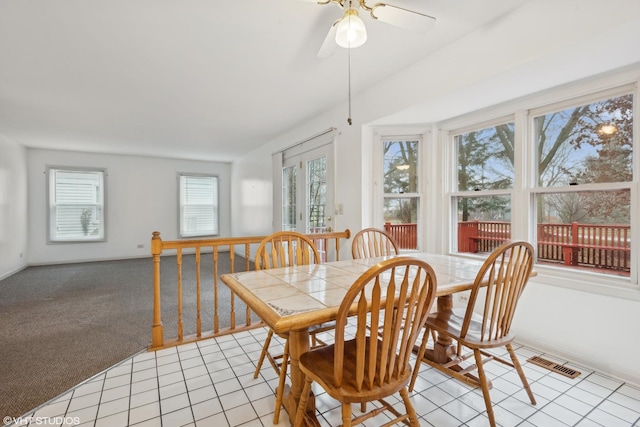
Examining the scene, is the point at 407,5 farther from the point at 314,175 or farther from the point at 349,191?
the point at 314,175

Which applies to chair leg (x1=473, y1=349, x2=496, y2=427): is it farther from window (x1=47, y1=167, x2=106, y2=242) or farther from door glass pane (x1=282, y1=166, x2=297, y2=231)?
window (x1=47, y1=167, x2=106, y2=242)

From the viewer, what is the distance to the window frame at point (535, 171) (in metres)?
1.87

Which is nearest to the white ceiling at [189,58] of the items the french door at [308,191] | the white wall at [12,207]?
the french door at [308,191]

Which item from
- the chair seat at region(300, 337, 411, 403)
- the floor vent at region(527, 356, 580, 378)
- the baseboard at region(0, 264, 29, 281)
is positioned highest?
the chair seat at region(300, 337, 411, 403)

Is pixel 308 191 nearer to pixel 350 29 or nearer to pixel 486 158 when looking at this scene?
pixel 486 158

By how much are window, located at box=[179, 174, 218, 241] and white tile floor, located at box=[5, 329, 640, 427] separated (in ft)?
17.9

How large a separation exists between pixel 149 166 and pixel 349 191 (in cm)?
547

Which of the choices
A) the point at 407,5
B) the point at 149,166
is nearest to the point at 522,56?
the point at 407,5

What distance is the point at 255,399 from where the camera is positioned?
170 centimetres

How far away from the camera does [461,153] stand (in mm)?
2988

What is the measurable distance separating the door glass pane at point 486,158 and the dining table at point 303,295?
1014 millimetres

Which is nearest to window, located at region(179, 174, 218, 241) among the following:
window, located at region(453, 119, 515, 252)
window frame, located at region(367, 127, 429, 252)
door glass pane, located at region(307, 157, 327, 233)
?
door glass pane, located at region(307, 157, 327, 233)

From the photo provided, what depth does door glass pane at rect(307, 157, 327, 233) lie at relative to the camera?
3.91 m

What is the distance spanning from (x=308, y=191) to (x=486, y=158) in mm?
2278
